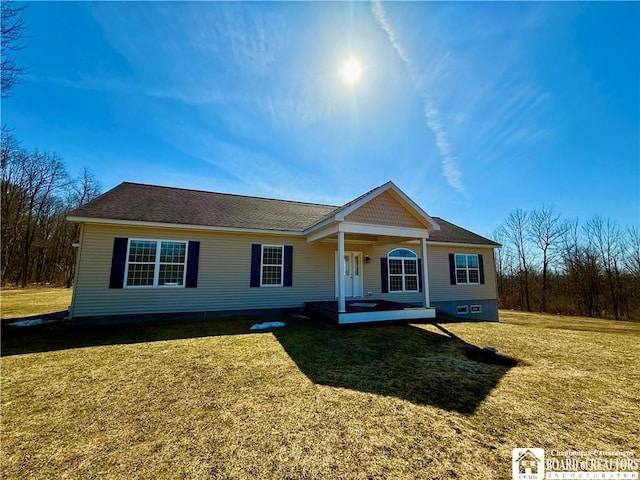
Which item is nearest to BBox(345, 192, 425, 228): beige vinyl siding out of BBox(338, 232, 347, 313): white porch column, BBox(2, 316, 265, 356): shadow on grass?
BBox(338, 232, 347, 313): white porch column

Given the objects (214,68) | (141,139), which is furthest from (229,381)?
(141,139)

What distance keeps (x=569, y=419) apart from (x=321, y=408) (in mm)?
3007

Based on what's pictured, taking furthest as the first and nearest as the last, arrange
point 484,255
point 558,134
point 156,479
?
point 484,255, point 558,134, point 156,479

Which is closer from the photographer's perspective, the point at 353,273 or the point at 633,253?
the point at 353,273

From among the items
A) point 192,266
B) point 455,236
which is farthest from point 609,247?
point 192,266

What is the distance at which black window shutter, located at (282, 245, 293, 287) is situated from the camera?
35.2ft

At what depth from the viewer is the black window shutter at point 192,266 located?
9469 mm

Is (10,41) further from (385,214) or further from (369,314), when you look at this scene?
(369,314)

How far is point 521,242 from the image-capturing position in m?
24.6

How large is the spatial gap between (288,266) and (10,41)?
10.5 meters

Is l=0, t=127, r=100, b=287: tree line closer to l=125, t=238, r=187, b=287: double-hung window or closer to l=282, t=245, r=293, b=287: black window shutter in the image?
l=125, t=238, r=187, b=287: double-hung window

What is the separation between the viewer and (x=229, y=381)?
4.36 meters

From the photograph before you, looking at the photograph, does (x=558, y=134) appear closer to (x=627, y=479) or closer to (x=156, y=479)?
(x=627, y=479)

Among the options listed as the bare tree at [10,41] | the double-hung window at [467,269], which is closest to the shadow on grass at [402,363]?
the double-hung window at [467,269]
